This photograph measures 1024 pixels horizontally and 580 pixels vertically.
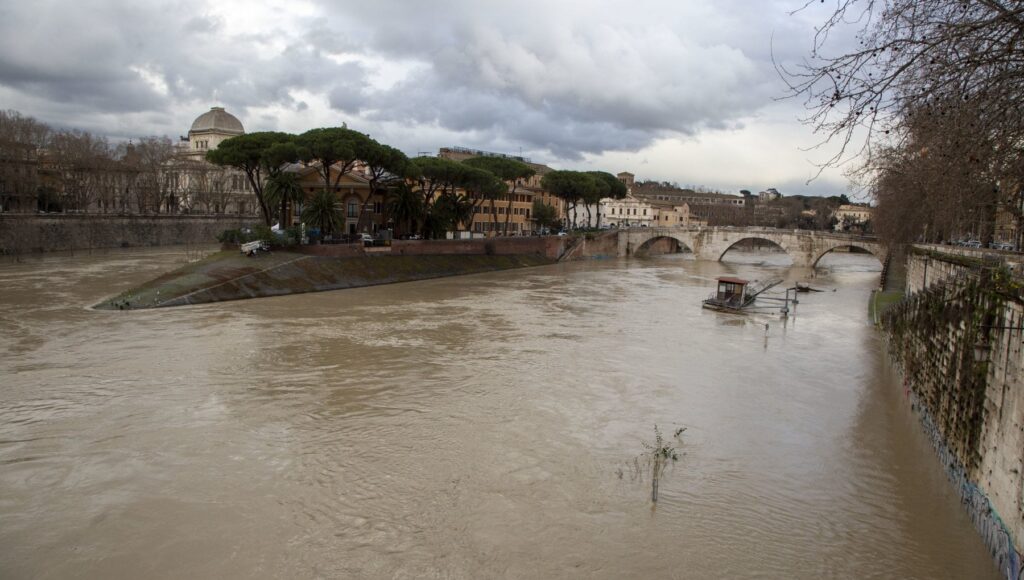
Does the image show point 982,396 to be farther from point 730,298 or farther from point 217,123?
point 217,123

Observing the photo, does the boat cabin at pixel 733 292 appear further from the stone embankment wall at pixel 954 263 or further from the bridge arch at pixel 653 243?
the bridge arch at pixel 653 243

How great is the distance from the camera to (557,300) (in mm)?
39625

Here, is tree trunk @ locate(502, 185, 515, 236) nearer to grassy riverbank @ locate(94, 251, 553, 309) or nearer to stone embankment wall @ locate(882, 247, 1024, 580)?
grassy riverbank @ locate(94, 251, 553, 309)

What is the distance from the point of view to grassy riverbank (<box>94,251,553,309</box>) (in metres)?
33.0

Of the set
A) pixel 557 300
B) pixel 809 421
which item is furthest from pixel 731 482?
pixel 557 300

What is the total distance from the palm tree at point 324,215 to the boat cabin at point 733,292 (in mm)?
25791

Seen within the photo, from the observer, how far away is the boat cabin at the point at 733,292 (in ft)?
123

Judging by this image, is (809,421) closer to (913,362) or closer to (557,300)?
(913,362)

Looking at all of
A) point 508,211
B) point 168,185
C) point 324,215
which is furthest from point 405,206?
point 168,185

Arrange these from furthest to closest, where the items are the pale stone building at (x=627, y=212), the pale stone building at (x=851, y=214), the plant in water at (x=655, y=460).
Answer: the pale stone building at (x=851, y=214)
the pale stone building at (x=627, y=212)
the plant in water at (x=655, y=460)

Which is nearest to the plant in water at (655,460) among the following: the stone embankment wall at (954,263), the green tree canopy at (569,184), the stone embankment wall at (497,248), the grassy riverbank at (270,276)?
the stone embankment wall at (954,263)

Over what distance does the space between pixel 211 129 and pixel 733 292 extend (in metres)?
93.1

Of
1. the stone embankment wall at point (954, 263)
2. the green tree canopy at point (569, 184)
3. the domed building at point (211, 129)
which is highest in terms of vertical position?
the domed building at point (211, 129)

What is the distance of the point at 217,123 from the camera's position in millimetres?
106438
